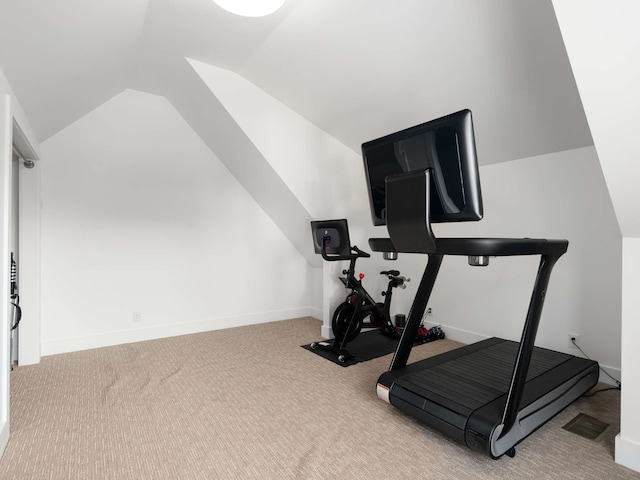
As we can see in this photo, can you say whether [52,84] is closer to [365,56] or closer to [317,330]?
[365,56]

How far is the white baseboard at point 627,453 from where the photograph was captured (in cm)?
167

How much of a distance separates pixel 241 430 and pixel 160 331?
2.22 metres

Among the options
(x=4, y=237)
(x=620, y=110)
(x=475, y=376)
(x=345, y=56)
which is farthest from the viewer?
(x=345, y=56)

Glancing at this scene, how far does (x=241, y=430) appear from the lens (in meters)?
2.01

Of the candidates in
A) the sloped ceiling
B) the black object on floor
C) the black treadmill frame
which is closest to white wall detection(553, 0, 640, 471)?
the black object on floor

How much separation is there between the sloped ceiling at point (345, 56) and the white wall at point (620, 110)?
731 millimetres

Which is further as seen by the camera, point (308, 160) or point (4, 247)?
point (308, 160)

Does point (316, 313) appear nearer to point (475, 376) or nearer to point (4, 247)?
point (475, 376)

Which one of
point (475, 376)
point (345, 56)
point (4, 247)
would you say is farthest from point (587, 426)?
point (4, 247)

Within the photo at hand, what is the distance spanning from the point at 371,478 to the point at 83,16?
2.79 metres

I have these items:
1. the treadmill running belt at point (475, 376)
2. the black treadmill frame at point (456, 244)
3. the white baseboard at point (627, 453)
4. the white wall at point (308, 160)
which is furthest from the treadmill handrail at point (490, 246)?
the white wall at point (308, 160)

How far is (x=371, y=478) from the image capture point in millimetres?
1612

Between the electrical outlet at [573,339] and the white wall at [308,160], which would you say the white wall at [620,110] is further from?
the white wall at [308,160]

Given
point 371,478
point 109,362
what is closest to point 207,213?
point 109,362
